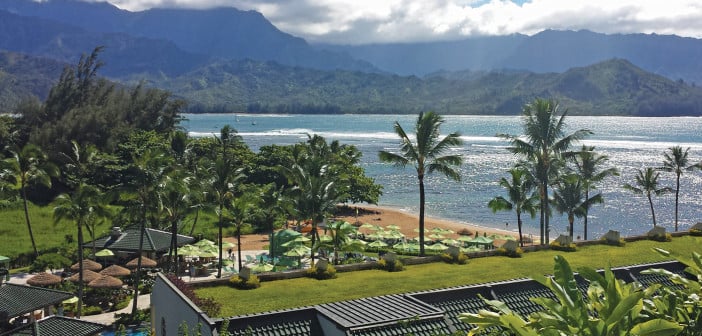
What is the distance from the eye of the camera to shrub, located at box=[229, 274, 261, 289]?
18766 mm

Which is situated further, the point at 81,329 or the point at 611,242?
the point at 611,242

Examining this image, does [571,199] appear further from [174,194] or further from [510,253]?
[174,194]

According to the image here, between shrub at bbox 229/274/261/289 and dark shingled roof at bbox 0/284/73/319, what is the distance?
7.73 meters

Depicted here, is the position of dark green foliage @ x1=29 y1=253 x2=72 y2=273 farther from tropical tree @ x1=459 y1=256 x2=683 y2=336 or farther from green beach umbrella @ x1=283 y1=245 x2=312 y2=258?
tropical tree @ x1=459 y1=256 x2=683 y2=336

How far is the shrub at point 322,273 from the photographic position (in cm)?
2022

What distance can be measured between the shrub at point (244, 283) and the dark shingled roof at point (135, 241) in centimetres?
1489

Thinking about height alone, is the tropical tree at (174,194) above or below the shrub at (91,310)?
above

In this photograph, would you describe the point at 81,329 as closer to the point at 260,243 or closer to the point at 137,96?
the point at 260,243

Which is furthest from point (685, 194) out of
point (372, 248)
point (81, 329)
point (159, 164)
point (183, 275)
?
point (81, 329)

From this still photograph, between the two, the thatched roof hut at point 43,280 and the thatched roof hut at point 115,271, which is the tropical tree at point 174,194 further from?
the thatched roof hut at point 43,280

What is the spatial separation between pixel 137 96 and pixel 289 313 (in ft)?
260

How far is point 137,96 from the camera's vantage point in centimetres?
8644

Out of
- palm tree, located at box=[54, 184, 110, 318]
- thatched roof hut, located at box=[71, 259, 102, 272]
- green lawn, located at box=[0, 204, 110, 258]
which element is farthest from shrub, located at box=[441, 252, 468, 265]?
green lawn, located at box=[0, 204, 110, 258]

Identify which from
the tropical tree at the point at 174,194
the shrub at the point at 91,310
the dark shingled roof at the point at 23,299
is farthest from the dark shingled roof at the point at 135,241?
the dark shingled roof at the point at 23,299
